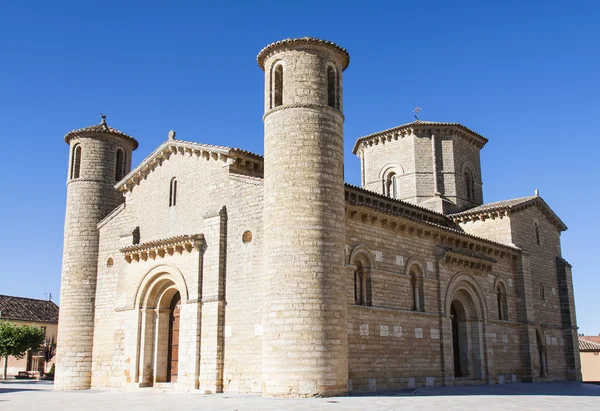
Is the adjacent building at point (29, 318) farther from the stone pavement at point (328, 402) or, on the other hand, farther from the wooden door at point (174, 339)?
the stone pavement at point (328, 402)

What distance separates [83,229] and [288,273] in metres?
11.5

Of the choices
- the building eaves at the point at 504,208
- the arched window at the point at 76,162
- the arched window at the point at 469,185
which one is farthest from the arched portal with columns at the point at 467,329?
the arched window at the point at 76,162

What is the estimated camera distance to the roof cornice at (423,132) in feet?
102

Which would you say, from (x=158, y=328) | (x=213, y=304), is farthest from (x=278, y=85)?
(x=158, y=328)

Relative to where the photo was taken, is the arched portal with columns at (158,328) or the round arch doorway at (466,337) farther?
the round arch doorway at (466,337)

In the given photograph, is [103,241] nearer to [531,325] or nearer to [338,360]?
[338,360]

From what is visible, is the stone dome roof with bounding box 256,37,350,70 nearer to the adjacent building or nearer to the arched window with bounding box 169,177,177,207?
the arched window with bounding box 169,177,177,207

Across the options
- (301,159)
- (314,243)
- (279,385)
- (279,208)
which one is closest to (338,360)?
(279,385)

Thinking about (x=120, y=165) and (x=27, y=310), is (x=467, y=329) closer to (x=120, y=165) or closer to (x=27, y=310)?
(x=120, y=165)

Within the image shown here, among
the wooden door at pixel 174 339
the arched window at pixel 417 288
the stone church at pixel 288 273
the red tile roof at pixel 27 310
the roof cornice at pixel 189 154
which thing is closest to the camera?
the stone church at pixel 288 273

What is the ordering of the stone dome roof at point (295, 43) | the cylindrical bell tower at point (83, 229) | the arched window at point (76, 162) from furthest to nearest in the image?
the arched window at point (76, 162)
the cylindrical bell tower at point (83, 229)
the stone dome roof at point (295, 43)

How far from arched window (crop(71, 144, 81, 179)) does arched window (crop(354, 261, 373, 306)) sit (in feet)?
42.2

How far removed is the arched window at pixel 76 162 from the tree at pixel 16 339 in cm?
1904

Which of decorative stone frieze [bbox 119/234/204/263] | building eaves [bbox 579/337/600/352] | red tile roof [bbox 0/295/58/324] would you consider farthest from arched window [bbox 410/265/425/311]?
red tile roof [bbox 0/295/58/324]
